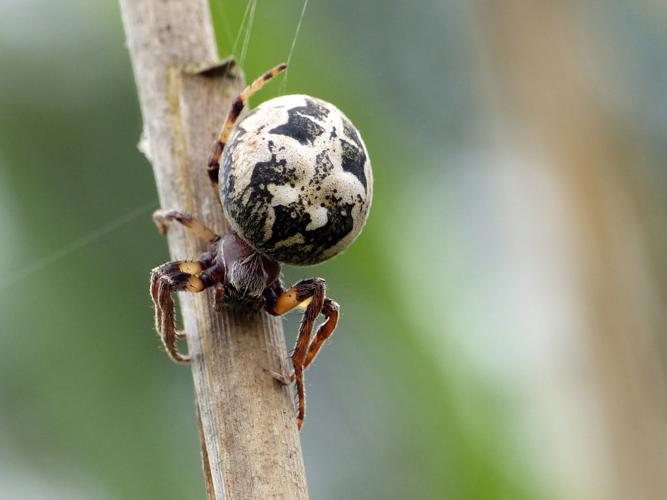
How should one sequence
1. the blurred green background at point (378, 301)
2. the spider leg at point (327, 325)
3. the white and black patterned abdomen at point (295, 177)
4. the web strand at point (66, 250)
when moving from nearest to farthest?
the white and black patterned abdomen at point (295, 177)
the spider leg at point (327, 325)
the blurred green background at point (378, 301)
the web strand at point (66, 250)

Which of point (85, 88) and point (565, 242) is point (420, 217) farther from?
point (85, 88)

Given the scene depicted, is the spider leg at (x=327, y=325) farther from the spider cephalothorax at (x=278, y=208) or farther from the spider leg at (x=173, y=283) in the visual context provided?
the spider leg at (x=173, y=283)

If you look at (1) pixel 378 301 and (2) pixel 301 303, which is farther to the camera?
(1) pixel 378 301

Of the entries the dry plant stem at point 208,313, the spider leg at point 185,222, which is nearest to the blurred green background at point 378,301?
the dry plant stem at point 208,313

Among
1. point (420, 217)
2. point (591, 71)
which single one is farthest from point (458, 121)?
point (420, 217)

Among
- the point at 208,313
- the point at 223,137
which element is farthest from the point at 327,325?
the point at 223,137

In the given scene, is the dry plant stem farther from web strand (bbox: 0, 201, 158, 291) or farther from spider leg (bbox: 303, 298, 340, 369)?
web strand (bbox: 0, 201, 158, 291)

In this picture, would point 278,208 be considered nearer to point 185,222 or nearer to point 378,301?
point 185,222
